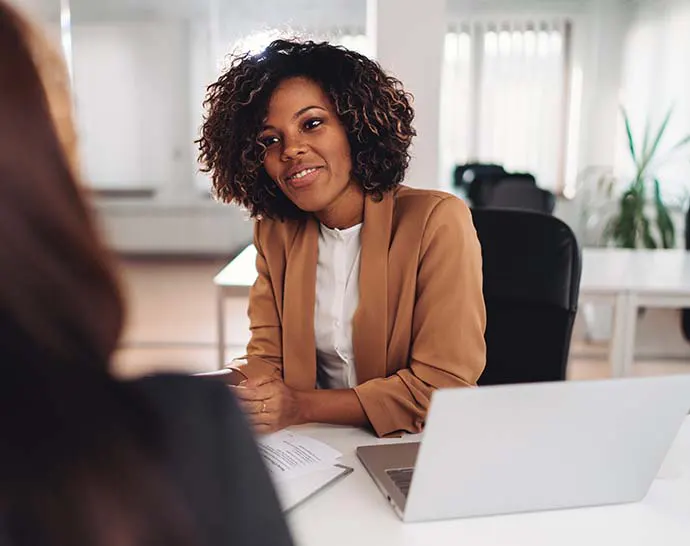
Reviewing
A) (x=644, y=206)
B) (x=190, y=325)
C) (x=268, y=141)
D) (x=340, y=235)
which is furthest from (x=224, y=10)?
(x=340, y=235)

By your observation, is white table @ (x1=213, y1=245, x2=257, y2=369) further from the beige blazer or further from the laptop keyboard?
the laptop keyboard

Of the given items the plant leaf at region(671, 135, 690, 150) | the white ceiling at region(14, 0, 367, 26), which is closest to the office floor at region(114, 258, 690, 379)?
the plant leaf at region(671, 135, 690, 150)

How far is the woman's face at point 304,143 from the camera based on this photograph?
4.81 feet

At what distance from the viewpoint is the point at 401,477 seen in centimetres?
102

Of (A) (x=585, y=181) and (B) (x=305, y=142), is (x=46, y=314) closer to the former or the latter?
(B) (x=305, y=142)

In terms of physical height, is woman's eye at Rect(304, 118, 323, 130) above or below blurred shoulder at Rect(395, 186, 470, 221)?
above

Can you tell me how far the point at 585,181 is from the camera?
437 cm

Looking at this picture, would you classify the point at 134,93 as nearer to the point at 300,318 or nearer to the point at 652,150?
the point at 652,150

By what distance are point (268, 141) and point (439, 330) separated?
1.69 feet

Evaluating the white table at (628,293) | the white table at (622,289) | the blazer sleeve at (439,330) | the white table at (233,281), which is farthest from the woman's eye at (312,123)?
the white table at (628,293)

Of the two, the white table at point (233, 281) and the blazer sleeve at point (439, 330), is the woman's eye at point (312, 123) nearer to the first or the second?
the blazer sleeve at point (439, 330)

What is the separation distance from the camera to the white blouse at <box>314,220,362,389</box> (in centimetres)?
145

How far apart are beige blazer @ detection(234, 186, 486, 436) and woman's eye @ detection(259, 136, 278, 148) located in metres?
0.17

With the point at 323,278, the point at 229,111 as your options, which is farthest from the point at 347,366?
the point at 229,111
